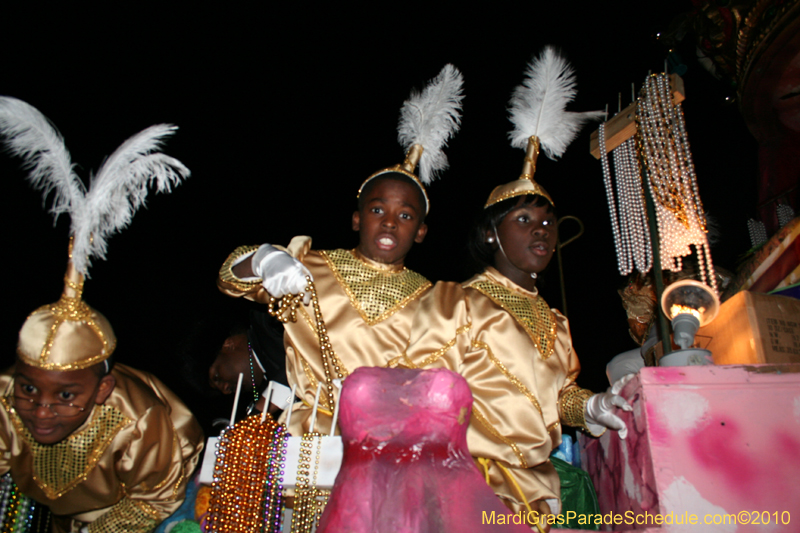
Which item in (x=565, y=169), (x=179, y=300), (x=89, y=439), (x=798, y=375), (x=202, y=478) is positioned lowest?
(x=202, y=478)

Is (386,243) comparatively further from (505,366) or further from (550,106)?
(550,106)

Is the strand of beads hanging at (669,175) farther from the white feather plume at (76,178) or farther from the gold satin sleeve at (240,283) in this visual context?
the white feather plume at (76,178)

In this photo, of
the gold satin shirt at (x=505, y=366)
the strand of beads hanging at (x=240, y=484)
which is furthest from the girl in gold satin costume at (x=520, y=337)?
the strand of beads hanging at (x=240, y=484)

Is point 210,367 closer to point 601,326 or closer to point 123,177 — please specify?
point 123,177

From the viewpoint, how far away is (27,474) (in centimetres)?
227

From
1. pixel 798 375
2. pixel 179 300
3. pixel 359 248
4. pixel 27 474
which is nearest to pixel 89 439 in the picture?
pixel 27 474

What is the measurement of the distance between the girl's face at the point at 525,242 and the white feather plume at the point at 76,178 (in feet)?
5.17

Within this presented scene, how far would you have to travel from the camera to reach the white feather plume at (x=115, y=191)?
2.15 m

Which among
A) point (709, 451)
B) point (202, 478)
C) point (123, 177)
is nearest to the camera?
point (709, 451)

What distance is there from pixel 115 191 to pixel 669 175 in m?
2.63

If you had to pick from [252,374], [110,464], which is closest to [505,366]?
[252,374]

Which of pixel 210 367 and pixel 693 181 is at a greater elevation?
pixel 693 181

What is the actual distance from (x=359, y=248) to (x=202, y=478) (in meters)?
1.23

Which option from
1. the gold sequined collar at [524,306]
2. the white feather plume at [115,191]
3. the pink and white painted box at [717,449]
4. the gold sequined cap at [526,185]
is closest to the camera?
the pink and white painted box at [717,449]
